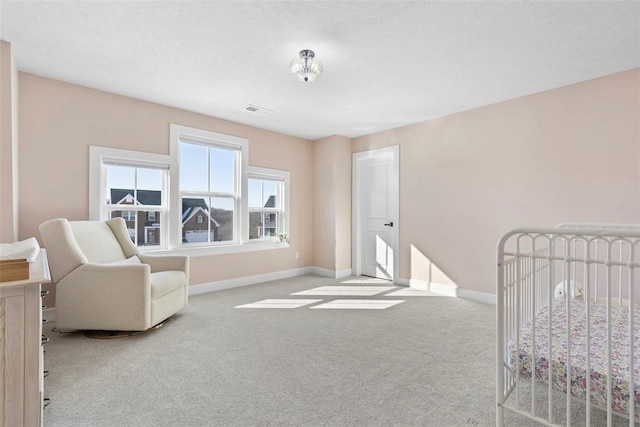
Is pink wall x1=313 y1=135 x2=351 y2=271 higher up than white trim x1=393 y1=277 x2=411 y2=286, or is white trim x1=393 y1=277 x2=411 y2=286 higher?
pink wall x1=313 y1=135 x2=351 y2=271

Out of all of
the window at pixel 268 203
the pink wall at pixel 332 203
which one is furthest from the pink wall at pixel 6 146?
the pink wall at pixel 332 203

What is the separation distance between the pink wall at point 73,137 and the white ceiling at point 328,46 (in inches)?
7.5

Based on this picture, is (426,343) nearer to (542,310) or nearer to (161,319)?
(542,310)

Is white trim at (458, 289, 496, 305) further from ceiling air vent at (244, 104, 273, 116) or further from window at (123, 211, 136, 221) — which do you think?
window at (123, 211, 136, 221)

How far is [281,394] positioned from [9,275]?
1.40 m

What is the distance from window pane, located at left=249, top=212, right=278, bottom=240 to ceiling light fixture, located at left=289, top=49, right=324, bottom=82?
2628mm

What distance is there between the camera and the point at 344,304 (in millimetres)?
3596

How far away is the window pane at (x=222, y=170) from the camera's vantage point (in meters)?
4.34

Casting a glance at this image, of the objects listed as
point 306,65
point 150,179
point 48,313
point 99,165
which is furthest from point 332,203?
point 48,313

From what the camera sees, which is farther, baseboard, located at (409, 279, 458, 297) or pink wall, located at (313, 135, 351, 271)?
pink wall, located at (313, 135, 351, 271)

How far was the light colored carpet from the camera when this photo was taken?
1.62m

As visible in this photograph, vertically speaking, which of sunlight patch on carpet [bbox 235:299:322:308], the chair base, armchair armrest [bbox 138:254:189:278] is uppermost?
armchair armrest [bbox 138:254:189:278]

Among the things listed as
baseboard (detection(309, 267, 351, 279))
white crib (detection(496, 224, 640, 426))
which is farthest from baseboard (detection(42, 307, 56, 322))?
white crib (detection(496, 224, 640, 426))

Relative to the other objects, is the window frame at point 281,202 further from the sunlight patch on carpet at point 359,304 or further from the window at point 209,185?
the sunlight patch on carpet at point 359,304
